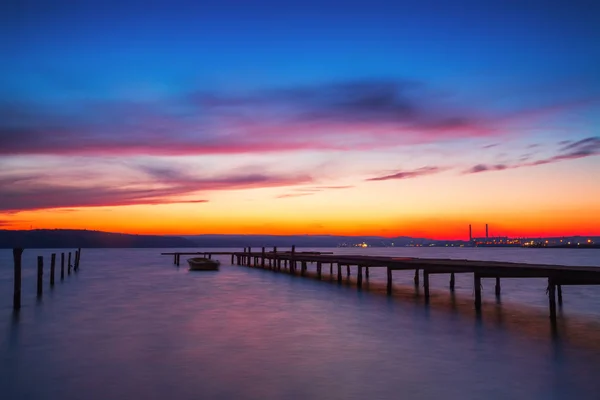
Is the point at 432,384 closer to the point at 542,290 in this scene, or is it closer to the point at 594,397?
the point at 594,397

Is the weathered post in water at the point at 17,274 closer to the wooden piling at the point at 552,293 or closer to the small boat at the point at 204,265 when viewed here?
the wooden piling at the point at 552,293

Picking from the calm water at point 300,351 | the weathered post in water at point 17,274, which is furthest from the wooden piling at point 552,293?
the weathered post in water at point 17,274

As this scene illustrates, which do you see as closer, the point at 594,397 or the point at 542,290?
the point at 594,397

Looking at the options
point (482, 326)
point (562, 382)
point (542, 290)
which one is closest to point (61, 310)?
point (482, 326)

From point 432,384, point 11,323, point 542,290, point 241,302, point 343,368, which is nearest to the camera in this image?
point 432,384

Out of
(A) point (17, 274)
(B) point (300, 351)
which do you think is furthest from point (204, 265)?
(B) point (300, 351)

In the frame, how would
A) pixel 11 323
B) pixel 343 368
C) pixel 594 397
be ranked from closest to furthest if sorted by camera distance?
pixel 594 397 < pixel 343 368 < pixel 11 323

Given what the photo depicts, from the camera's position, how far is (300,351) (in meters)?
14.5

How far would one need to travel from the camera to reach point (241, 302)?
92.8 feet

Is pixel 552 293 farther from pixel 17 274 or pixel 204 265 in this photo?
pixel 204 265

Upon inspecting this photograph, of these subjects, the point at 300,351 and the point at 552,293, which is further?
the point at 552,293

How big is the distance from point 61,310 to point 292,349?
49.0 feet

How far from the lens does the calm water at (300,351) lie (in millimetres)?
10586

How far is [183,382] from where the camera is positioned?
11008 mm
